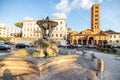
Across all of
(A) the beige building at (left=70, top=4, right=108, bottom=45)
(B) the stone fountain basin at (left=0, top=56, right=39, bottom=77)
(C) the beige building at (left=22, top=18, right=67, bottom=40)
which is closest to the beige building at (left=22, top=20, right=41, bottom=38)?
(C) the beige building at (left=22, top=18, right=67, bottom=40)

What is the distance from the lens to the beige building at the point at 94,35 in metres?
60.4

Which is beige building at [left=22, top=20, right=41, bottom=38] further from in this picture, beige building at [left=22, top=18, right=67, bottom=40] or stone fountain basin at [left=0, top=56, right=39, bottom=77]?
stone fountain basin at [left=0, top=56, right=39, bottom=77]

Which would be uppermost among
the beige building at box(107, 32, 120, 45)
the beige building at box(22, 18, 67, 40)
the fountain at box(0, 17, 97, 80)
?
the beige building at box(22, 18, 67, 40)

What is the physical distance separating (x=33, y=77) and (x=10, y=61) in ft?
5.73

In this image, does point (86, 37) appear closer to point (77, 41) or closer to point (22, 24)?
point (77, 41)

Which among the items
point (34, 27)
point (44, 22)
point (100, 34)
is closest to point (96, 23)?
point (100, 34)

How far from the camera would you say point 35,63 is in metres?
7.39

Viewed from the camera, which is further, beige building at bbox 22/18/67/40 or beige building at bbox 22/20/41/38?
beige building at bbox 22/20/41/38

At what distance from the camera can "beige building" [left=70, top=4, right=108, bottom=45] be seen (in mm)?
60375

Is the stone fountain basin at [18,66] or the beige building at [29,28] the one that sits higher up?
the beige building at [29,28]

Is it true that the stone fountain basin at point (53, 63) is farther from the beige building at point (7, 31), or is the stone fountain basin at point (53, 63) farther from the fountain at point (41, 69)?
the beige building at point (7, 31)

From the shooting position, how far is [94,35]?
60.8 m

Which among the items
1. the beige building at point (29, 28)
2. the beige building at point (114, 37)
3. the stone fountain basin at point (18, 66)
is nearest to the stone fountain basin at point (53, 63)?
the stone fountain basin at point (18, 66)

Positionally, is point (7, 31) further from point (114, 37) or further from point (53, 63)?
point (53, 63)
